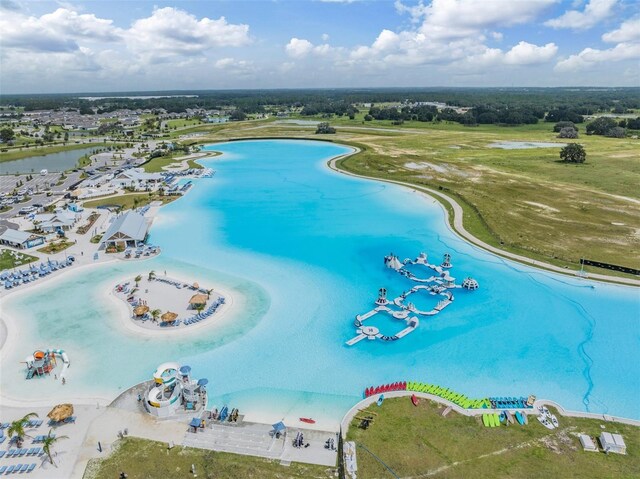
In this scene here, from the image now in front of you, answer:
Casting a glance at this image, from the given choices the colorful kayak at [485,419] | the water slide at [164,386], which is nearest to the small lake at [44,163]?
the water slide at [164,386]

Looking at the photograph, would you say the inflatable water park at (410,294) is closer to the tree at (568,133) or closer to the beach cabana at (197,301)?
the beach cabana at (197,301)

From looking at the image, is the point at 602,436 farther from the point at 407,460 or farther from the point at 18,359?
the point at 18,359

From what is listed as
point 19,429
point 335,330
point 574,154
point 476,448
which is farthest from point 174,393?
point 574,154

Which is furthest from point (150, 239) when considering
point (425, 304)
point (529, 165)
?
point (529, 165)

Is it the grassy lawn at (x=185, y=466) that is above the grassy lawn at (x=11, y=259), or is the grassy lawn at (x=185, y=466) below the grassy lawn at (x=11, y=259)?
below

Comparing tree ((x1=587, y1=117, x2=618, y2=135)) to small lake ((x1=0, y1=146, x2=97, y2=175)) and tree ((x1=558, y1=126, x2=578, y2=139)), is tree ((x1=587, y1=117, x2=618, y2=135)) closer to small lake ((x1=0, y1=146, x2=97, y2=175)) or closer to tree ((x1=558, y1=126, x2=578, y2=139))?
tree ((x1=558, y1=126, x2=578, y2=139))

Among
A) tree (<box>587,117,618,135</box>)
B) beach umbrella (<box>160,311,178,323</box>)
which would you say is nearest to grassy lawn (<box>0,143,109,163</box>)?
beach umbrella (<box>160,311,178,323</box>)

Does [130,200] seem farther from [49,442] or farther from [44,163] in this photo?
[44,163]
